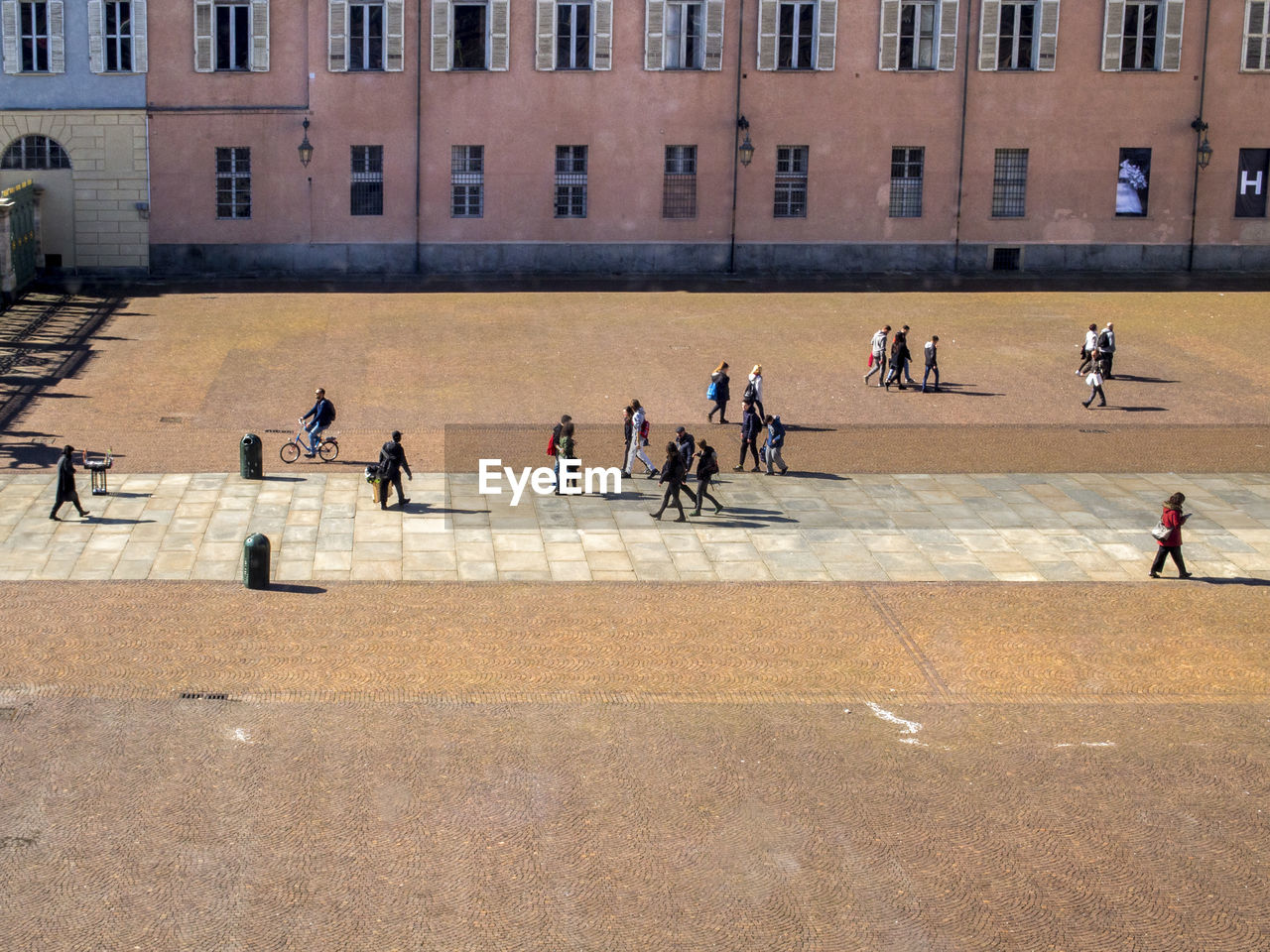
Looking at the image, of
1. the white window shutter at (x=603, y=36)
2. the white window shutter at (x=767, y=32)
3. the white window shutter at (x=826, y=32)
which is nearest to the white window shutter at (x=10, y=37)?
the white window shutter at (x=603, y=36)

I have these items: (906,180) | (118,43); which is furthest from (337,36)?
(906,180)

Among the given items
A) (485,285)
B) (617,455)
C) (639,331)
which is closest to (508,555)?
(617,455)

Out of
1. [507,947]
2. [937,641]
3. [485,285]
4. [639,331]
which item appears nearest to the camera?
[507,947]

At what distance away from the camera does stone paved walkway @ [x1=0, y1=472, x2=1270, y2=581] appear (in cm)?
1955

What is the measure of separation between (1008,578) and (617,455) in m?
7.91

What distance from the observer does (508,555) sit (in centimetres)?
2012

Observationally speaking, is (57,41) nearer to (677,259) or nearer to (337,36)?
(337,36)

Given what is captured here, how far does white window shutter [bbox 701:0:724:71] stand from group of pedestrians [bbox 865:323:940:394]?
49.8 ft

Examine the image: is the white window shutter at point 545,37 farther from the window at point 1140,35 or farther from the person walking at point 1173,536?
the person walking at point 1173,536

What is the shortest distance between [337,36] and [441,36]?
2967 millimetres

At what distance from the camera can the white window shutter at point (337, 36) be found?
137 feet

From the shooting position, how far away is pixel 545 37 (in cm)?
4222

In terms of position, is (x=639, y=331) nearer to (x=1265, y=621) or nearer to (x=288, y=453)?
(x=288, y=453)

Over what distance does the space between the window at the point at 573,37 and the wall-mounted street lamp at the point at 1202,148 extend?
1802cm
